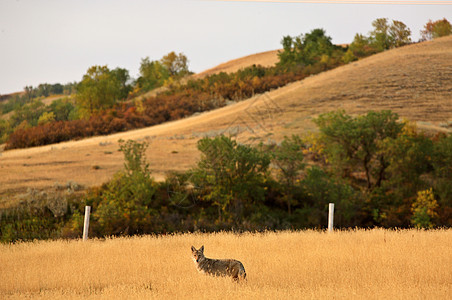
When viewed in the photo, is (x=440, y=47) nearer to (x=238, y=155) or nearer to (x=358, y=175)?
(x=358, y=175)

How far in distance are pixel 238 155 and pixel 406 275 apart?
28351mm

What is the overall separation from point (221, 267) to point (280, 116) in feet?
180

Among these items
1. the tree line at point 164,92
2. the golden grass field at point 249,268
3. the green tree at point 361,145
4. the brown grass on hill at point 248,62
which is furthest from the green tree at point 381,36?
the golden grass field at point 249,268

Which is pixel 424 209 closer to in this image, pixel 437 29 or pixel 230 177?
pixel 230 177

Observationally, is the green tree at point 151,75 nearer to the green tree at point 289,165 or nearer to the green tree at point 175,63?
the green tree at point 175,63

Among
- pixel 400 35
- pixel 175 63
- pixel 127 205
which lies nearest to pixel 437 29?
pixel 400 35

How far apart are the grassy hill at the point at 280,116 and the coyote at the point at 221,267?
93.4 ft

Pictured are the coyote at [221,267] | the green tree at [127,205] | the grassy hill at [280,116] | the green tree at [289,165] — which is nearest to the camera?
the coyote at [221,267]

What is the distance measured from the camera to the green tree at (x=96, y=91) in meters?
83.8

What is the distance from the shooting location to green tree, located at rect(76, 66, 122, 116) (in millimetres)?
83800

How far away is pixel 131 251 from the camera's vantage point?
18.3m

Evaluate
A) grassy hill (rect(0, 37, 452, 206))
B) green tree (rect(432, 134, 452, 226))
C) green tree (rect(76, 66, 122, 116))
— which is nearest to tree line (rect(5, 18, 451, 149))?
green tree (rect(76, 66, 122, 116))

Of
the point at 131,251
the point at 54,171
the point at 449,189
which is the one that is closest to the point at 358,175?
the point at 449,189

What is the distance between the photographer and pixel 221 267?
39.1ft
